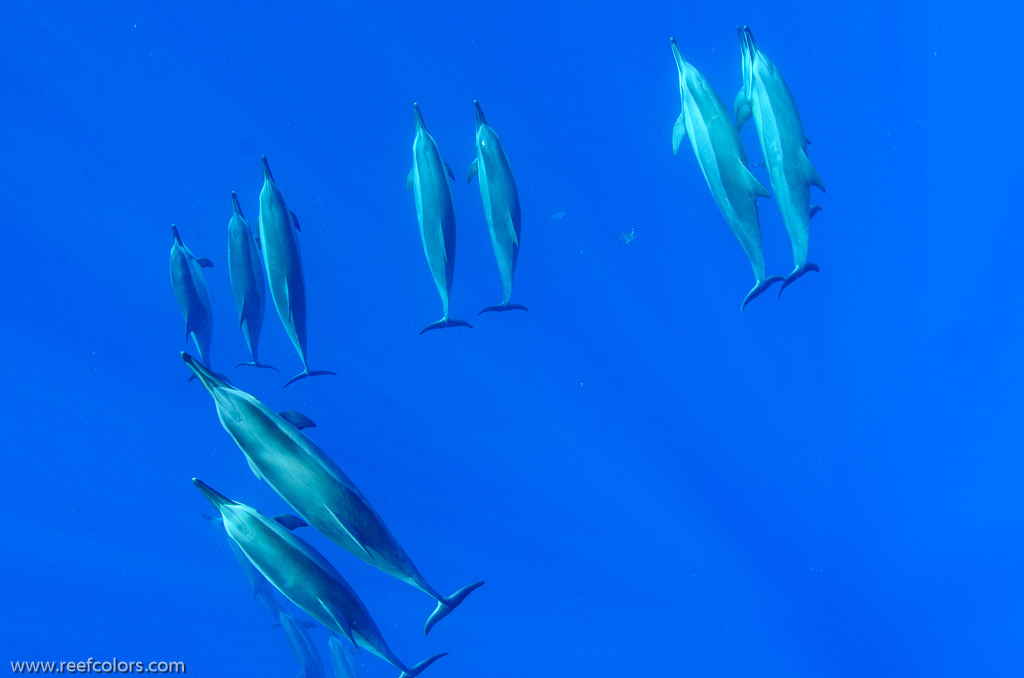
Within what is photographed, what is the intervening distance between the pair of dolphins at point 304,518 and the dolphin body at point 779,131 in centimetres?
184

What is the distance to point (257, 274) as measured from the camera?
2826 mm

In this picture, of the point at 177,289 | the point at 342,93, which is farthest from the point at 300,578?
the point at 342,93

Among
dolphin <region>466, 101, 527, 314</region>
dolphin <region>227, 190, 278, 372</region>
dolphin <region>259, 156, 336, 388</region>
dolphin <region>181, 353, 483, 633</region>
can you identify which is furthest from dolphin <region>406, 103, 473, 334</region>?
dolphin <region>181, 353, 483, 633</region>

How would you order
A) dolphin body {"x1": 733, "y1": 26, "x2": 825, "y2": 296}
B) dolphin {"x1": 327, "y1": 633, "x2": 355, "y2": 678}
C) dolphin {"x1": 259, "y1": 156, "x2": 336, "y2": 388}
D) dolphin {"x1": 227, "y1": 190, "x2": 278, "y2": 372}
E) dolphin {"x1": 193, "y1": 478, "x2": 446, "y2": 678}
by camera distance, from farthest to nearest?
dolphin {"x1": 327, "y1": 633, "x2": 355, "y2": 678}
dolphin {"x1": 227, "y1": 190, "x2": 278, "y2": 372}
dolphin {"x1": 259, "y1": 156, "x2": 336, "y2": 388}
dolphin body {"x1": 733, "y1": 26, "x2": 825, "y2": 296}
dolphin {"x1": 193, "y1": 478, "x2": 446, "y2": 678}

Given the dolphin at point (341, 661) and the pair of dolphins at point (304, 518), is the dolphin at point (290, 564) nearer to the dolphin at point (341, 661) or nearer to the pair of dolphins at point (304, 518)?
the pair of dolphins at point (304, 518)

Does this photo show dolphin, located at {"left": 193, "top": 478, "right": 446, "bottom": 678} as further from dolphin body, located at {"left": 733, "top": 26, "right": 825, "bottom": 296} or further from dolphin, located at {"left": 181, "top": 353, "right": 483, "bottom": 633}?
dolphin body, located at {"left": 733, "top": 26, "right": 825, "bottom": 296}

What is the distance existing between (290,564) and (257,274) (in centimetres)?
141

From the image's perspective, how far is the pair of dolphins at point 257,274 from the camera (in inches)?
97.8

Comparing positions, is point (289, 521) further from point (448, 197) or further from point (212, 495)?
point (448, 197)

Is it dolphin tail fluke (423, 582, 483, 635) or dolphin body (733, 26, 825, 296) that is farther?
dolphin body (733, 26, 825, 296)

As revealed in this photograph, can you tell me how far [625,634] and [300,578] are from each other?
3787 mm

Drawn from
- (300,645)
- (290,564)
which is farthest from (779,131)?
(300,645)

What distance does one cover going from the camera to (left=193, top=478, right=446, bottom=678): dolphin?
1963 mm

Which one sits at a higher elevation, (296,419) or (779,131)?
(779,131)
